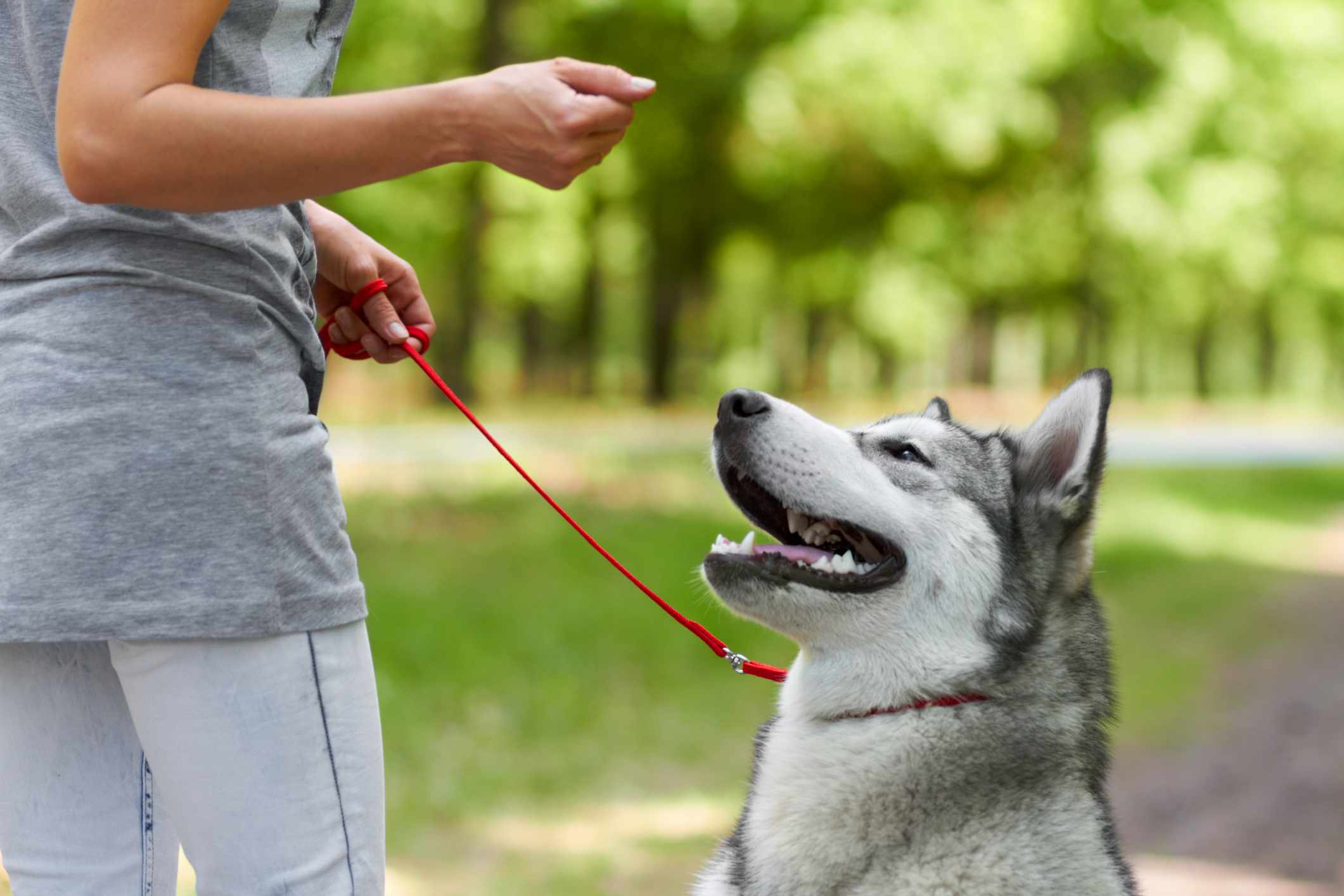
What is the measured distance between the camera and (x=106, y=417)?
6.07 ft

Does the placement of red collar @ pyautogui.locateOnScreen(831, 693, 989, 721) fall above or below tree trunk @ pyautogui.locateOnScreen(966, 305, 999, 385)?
above

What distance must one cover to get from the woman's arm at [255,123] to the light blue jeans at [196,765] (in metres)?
0.62

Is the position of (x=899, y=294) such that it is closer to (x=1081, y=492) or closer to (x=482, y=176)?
(x=482, y=176)

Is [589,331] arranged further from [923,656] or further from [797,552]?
[923,656]

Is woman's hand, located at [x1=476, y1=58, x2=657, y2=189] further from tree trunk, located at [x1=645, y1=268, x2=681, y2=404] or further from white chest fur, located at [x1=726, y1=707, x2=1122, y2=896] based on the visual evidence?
tree trunk, located at [x1=645, y1=268, x2=681, y2=404]

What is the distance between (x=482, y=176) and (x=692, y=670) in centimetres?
977

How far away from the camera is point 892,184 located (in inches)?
780

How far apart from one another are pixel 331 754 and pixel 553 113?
0.96 m

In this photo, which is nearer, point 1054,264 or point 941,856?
point 941,856

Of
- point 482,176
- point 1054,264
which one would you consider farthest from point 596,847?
point 1054,264

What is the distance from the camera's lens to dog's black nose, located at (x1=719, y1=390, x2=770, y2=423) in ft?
10.2

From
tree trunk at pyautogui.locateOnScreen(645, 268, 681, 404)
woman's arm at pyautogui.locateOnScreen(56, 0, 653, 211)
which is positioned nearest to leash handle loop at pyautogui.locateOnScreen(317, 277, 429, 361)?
woman's arm at pyautogui.locateOnScreen(56, 0, 653, 211)

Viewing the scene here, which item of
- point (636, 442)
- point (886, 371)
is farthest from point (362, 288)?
point (886, 371)

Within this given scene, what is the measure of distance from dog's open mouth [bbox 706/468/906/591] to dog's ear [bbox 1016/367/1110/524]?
0.40 metres
